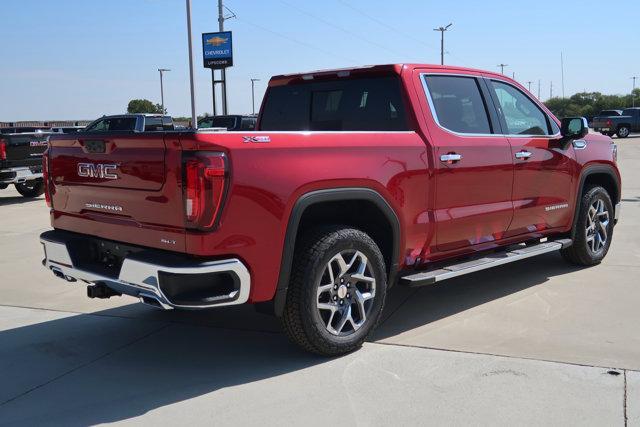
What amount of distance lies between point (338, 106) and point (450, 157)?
3.35ft

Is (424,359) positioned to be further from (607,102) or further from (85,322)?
(607,102)

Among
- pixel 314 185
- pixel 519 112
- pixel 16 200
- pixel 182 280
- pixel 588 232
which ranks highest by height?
pixel 519 112

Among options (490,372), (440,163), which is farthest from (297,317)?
(440,163)

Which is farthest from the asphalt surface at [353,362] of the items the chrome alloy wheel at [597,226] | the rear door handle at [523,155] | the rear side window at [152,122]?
the rear side window at [152,122]

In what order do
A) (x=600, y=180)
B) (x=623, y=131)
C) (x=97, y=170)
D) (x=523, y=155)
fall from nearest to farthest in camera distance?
1. (x=97, y=170)
2. (x=523, y=155)
3. (x=600, y=180)
4. (x=623, y=131)

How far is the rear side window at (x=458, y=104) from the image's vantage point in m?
4.92

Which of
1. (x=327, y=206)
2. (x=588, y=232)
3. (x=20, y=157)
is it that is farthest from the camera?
(x=20, y=157)

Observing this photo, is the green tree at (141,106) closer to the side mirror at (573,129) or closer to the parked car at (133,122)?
the parked car at (133,122)

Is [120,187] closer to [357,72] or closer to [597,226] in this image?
[357,72]

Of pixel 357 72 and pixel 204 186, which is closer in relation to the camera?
pixel 204 186

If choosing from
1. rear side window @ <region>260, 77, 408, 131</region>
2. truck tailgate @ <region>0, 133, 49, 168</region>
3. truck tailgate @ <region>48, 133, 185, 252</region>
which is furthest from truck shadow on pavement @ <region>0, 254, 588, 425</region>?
truck tailgate @ <region>0, 133, 49, 168</region>

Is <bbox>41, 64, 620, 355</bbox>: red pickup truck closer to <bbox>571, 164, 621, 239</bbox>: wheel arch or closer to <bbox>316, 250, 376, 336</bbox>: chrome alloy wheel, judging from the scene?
<bbox>316, 250, 376, 336</bbox>: chrome alloy wheel

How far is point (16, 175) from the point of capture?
12.6 metres

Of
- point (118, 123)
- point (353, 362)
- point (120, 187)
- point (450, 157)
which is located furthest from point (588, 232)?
point (118, 123)
